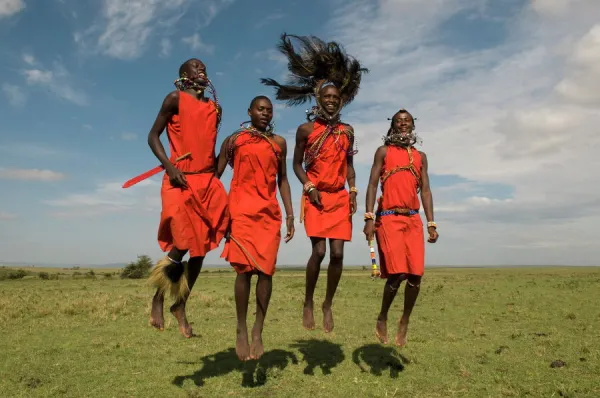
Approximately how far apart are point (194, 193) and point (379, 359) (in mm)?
5990

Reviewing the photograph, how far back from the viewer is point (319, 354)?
10.8 meters

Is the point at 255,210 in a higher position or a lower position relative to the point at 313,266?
higher

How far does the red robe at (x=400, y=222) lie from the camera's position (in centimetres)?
692

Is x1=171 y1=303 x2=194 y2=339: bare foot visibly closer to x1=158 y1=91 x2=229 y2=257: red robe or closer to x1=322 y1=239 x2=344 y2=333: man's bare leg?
x1=158 y1=91 x2=229 y2=257: red robe

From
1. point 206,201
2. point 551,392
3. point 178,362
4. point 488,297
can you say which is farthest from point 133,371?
point 488,297

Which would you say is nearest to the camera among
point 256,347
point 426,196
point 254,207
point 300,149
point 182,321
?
point 256,347

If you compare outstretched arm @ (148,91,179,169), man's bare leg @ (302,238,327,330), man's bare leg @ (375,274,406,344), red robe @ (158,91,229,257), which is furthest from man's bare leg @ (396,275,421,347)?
outstretched arm @ (148,91,179,169)

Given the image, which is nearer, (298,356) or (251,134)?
(251,134)

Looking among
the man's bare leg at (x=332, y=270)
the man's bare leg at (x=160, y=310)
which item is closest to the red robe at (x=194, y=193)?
the man's bare leg at (x=160, y=310)

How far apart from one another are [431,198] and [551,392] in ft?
11.8

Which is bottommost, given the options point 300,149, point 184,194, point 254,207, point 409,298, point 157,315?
point 157,315

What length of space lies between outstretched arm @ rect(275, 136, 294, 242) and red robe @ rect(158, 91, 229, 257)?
91 cm

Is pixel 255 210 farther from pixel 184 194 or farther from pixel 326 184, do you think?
pixel 326 184

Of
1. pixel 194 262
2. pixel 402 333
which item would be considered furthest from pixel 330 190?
pixel 402 333
